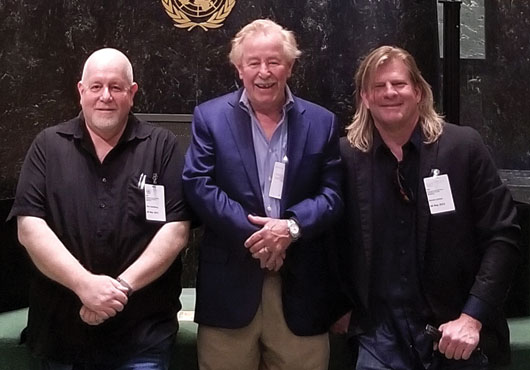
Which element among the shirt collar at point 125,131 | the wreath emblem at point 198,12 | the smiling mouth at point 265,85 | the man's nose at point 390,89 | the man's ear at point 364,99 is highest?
the wreath emblem at point 198,12

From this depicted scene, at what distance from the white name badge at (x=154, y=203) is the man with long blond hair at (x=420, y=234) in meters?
0.63

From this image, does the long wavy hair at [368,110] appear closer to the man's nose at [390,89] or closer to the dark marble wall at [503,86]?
the man's nose at [390,89]

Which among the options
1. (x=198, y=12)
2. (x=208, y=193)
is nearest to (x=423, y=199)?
(x=208, y=193)

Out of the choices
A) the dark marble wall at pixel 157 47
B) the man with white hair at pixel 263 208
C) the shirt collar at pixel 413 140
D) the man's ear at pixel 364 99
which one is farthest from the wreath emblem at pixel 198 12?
the shirt collar at pixel 413 140

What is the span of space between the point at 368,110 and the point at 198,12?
1.49m

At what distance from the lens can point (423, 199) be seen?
2.63 meters

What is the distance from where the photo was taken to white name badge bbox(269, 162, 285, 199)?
262 cm

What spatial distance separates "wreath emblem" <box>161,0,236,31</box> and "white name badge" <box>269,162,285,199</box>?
5.11ft

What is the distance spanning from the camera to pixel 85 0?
3.98m

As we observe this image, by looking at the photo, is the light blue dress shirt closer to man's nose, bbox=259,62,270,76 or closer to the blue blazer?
the blue blazer

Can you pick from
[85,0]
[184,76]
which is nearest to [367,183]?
[184,76]

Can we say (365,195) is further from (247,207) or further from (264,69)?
(264,69)

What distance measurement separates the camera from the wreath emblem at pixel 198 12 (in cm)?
393

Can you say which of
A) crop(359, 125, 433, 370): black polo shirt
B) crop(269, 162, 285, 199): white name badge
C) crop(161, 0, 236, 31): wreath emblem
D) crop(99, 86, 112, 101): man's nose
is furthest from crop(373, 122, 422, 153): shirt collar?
crop(161, 0, 236, 31): wreath emblem
